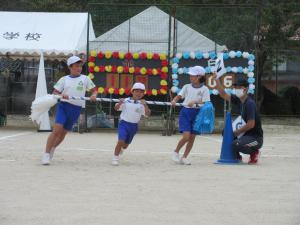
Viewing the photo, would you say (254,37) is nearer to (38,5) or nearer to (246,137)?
(246,137)

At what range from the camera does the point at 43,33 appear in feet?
61.7

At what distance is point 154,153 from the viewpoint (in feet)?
42.5

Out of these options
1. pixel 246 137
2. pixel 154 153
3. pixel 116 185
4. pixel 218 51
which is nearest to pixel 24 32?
pixel 218 51

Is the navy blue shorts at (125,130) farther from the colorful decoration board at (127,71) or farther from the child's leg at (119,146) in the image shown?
the colorful decoration board at (127,71)

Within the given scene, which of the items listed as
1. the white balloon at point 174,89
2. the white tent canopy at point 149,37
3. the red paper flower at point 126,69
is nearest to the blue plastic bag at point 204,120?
the white balloon at point 174,89

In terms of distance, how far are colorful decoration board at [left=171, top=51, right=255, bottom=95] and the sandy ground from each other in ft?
15.8

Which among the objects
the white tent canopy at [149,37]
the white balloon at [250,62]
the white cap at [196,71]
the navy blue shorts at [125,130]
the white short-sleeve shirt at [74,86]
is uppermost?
the white tent canopy at [149,37]

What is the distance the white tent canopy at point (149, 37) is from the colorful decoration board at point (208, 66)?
553 mm

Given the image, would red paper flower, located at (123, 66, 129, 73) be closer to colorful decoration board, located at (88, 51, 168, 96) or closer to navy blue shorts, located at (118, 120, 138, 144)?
colorful decoration board, located at (88, 51, 168, 96)

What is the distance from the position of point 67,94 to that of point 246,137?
3007 mm

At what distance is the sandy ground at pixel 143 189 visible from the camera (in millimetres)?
6586

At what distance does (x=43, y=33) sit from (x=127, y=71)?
8.60 ft

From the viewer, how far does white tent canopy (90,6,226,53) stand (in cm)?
1855

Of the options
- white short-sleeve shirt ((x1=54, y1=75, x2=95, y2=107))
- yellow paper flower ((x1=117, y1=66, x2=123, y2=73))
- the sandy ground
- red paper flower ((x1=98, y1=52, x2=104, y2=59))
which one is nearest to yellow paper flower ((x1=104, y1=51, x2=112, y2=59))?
red paper flower ((x1=98, y1=52, x2=104, y2=59))
